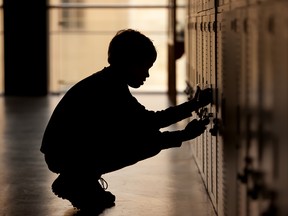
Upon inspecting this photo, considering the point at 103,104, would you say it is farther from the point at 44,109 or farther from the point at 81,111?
A: the point at 44,109

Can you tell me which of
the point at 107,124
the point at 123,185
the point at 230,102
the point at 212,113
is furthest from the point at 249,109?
the point at 123,185

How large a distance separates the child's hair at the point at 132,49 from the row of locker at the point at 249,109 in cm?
30

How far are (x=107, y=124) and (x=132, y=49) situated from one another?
1.29ft

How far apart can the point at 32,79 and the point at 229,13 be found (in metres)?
8.26

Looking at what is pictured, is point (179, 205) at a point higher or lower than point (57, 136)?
lower

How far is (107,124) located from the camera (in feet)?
12.2

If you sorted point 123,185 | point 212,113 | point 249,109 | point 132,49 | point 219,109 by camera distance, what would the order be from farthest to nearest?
point 123,185 → point 132,49 → point 212,113 → point 219,109 → point 249,109

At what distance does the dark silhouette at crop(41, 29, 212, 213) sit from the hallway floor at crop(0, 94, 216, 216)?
0.16 meters

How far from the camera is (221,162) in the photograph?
3227 millimetres

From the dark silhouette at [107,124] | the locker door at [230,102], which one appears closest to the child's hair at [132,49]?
the dark silhouette at [107,124]

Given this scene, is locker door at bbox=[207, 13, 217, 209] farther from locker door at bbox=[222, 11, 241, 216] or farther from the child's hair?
locker door at bbox=[222, 11, 241, 216]

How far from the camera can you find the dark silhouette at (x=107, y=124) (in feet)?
12.0

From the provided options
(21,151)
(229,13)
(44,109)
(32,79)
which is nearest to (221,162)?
(229,13)

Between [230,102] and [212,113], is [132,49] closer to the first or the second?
[212,113]
